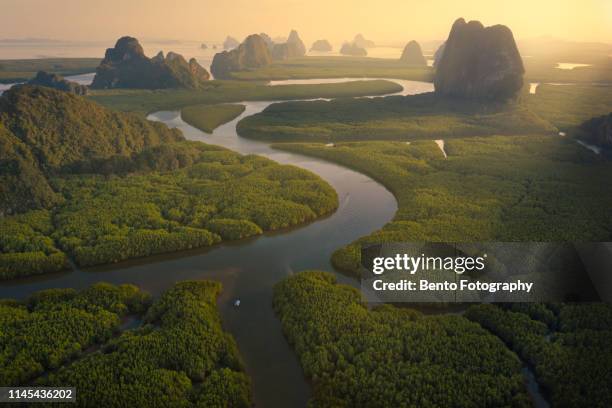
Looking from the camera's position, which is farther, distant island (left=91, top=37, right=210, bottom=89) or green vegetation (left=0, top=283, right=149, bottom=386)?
distant island (left=91, top=37, right=210, bottom=89)

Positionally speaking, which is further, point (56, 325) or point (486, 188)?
point (486, 188)

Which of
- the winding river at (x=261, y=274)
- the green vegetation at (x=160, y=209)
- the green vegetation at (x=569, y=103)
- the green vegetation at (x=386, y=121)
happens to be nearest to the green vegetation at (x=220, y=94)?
the green vegetation at (x=386, y=121)

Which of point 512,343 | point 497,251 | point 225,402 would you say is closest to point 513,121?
point 497,251

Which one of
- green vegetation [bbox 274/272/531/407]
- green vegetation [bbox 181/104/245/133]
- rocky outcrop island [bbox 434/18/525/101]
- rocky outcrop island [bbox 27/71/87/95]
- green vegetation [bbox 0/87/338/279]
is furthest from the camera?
rocky outcrop island [bbox 27/71/87/95]

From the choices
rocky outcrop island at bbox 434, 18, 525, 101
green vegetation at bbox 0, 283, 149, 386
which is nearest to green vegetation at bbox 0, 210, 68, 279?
green vegetation at bbox 0, 283, 149, 386

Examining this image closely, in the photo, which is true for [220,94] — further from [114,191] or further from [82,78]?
[114,191]

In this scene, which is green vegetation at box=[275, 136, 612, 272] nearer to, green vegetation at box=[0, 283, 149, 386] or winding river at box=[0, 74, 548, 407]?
winding river at box=[0, 74, 548, 407]

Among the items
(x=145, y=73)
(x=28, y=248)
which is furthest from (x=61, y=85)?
(x=28, y=248)
